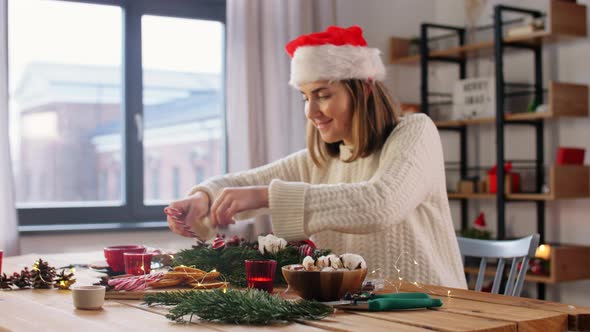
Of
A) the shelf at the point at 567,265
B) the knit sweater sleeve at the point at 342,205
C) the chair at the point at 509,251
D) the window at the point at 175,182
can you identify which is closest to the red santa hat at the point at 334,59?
the knit sweater sleeve at the point at 342,205

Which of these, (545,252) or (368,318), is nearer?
(368,318)

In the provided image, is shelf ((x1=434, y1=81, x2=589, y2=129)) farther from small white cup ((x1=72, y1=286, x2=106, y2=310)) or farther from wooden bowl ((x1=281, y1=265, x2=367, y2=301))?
small white cup ((x1=72, y1=286, x2=106, y2=310))

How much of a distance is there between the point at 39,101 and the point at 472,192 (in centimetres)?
231

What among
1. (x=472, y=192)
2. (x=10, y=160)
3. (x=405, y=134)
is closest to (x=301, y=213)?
(x=405, y=134)

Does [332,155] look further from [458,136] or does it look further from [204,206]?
[458,136]

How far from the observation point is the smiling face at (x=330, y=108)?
2162 millimetres

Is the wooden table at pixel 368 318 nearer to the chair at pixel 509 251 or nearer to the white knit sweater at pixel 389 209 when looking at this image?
the white knit sweater at pixel 389 209

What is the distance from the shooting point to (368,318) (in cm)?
122

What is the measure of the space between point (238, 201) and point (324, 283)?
56 cm

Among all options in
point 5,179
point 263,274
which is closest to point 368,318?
point 263,274

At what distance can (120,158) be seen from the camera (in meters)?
4.02

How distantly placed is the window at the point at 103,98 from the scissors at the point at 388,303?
8.74 ft

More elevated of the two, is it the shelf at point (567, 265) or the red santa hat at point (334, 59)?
the red santa hat at point (334, 59)

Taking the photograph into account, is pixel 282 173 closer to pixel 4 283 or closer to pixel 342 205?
pixel 342 205
